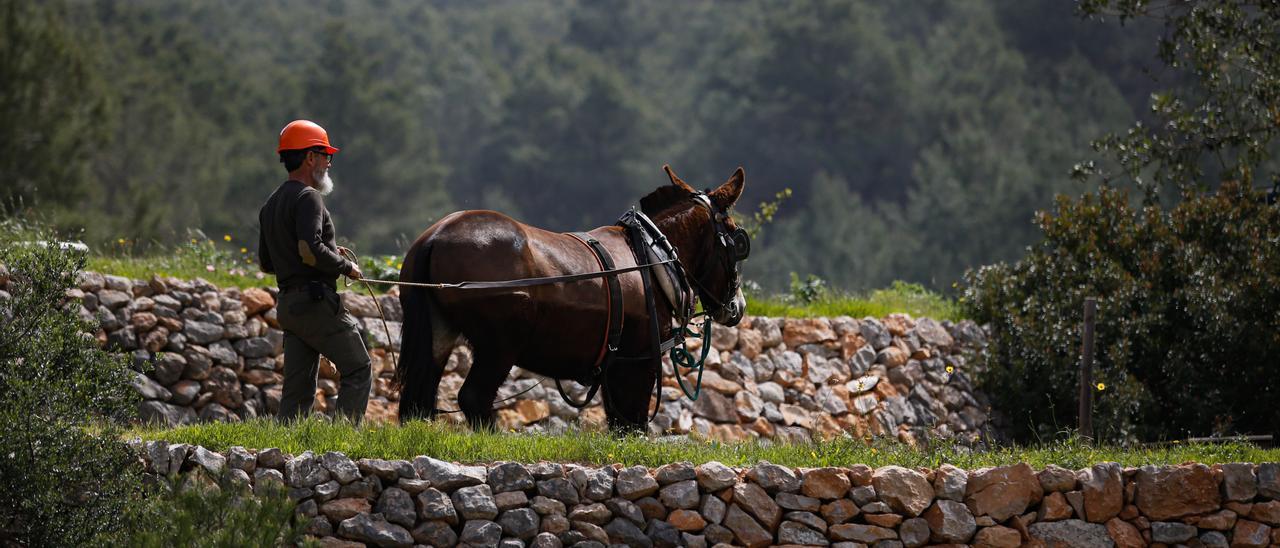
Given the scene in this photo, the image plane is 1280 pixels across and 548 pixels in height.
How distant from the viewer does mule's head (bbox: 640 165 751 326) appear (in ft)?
30.1

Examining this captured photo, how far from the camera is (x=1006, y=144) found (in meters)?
43.6

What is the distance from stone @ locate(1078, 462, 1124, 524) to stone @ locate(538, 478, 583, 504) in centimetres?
321

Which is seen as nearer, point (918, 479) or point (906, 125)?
→ point (918, 479)

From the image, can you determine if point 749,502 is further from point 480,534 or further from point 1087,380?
point 1087,380

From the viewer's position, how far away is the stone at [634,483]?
7504mm

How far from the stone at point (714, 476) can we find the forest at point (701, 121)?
83.4 feet

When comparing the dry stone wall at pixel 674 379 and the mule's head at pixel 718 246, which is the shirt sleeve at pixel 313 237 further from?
the mule's head at pixel 718 246

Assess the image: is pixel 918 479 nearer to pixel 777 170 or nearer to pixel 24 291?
pixel 24 291

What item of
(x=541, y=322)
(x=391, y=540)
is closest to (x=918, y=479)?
(x=541, y=322)

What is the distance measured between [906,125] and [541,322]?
40.6 m

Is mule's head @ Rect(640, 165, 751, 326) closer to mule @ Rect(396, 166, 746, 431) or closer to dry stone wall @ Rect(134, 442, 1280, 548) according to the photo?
mule @ Rect(396, 166, 746, 431)

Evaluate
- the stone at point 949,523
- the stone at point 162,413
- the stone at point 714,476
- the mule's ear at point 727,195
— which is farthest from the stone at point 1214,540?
the stone at point 162,413

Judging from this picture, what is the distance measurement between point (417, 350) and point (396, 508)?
2.95 feet

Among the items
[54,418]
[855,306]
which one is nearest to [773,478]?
[54,418]
